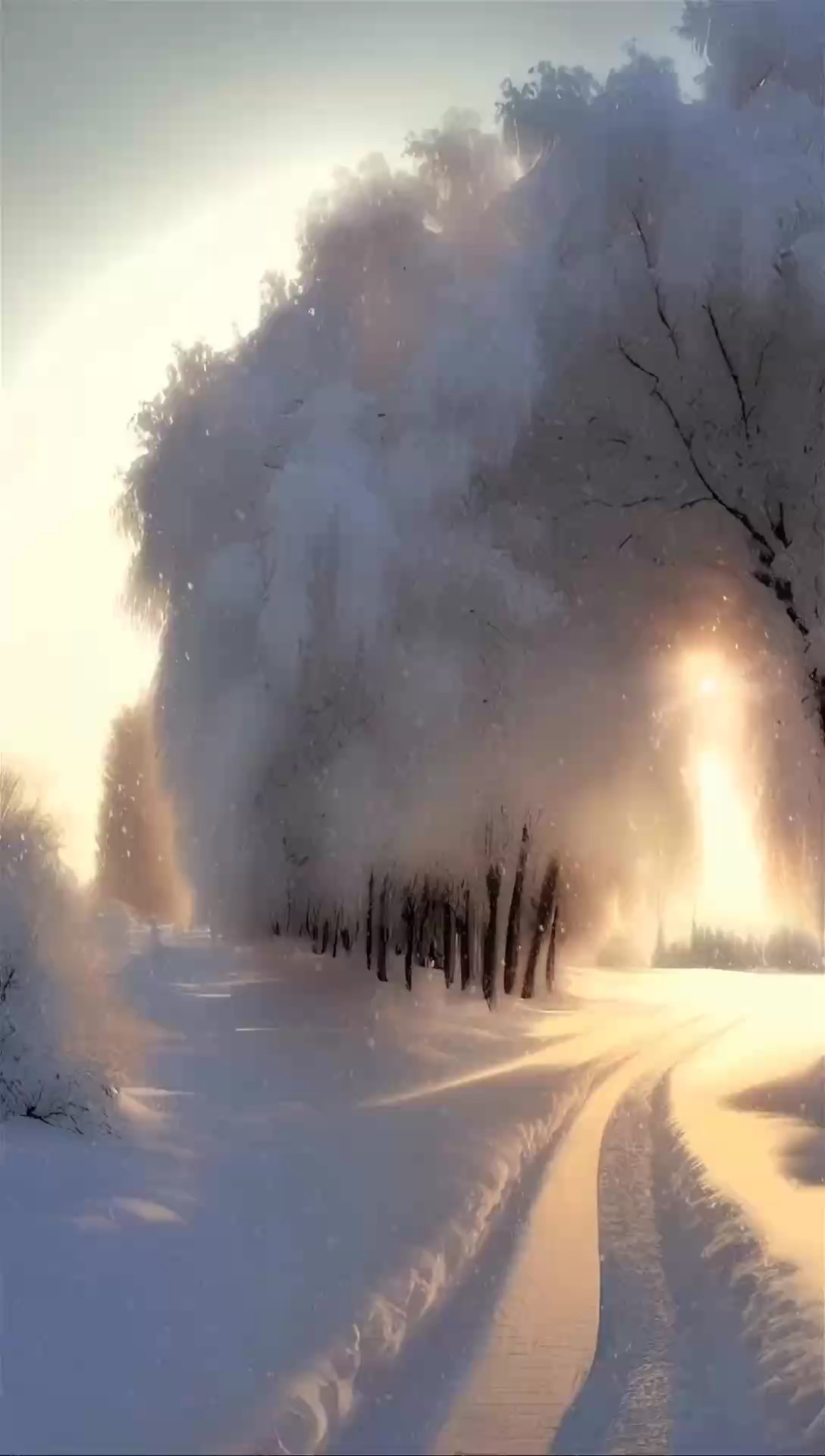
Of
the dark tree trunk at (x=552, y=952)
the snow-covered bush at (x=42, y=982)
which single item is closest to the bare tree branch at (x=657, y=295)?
the snow-covered bush at (x=42, y=982)

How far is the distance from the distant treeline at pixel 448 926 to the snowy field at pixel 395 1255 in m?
3.70

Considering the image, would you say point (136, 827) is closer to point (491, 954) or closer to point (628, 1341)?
point (628, 1341)

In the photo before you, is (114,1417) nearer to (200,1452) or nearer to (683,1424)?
(200,1452)

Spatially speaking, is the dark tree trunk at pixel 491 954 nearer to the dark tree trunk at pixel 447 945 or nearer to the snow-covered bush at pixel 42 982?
the dark tree trunk at pixel 447 945

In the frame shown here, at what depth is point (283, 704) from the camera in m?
9.61

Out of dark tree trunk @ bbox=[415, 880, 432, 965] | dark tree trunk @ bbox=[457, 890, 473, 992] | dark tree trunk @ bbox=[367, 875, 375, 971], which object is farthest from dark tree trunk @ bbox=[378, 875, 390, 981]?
dark tree trunk @ bbox=[457, 890, 473, 992]

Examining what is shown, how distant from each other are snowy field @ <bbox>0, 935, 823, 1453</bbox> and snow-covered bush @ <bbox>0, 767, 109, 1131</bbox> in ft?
0.93

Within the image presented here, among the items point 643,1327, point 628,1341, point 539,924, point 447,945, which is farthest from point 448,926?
point 628,1341

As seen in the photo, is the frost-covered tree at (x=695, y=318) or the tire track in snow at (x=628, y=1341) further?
the frost-covered tree at (x=695, y=318)

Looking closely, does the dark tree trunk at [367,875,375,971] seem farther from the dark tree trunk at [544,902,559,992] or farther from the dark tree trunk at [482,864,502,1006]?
Result: the dark tree trunk at [544,902,559,992]

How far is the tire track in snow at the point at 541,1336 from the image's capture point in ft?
11.4

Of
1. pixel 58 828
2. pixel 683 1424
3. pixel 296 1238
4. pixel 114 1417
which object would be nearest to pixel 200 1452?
pixel 114 1417

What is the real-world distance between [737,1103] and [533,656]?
395 centimetres

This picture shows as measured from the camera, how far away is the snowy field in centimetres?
357
